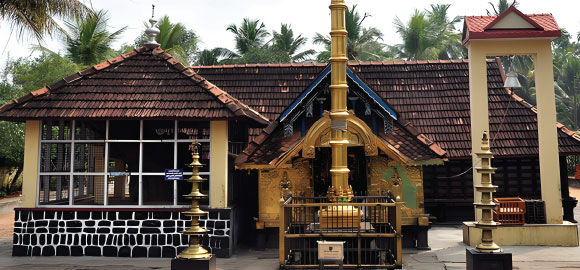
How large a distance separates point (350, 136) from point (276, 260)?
3.41 m

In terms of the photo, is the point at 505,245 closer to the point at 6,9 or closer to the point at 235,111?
the point at 235,111

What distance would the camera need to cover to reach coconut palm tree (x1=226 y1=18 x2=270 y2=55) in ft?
116

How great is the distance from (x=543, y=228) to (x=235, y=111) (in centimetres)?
851

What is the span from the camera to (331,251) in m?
7.64

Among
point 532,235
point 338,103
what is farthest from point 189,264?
point 532,235

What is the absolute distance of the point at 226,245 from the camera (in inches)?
459

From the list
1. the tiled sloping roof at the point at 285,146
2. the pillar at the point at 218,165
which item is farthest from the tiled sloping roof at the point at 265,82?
the pillar at the point at 218,165

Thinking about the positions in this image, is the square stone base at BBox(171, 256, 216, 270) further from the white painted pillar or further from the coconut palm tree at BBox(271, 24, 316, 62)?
the coconut palm tree at BBox(271, 24, 316, 62)

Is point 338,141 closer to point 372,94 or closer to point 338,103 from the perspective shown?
point 338,103

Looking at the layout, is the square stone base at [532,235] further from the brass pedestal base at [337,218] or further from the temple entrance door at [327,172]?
the brass pedestal base at [337,218]

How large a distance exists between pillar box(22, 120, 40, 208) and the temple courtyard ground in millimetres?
1437

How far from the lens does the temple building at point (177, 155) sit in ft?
38.1

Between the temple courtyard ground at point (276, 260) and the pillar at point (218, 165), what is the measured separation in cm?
145

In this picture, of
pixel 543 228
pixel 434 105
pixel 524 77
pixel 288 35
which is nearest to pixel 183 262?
pixel 543 228
